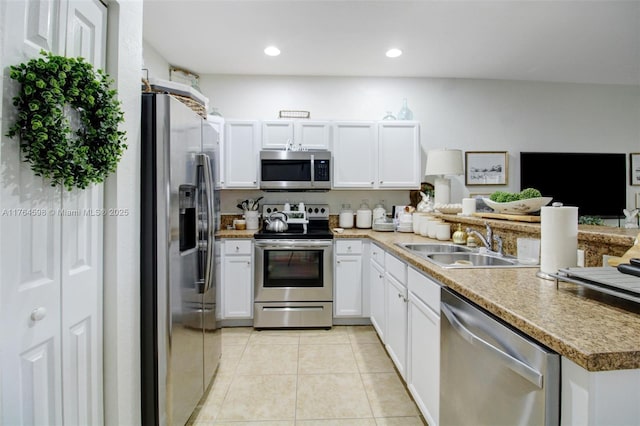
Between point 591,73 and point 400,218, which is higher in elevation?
point 591,73

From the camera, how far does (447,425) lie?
1282mm

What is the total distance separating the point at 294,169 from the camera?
3.25 metres

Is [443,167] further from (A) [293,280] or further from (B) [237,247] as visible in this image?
(B) [237,247]

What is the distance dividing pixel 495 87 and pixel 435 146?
3.50 feet

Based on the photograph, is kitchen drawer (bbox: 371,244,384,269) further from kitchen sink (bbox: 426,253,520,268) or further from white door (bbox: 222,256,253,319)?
→ white door (bbox: 222,256,253,319)

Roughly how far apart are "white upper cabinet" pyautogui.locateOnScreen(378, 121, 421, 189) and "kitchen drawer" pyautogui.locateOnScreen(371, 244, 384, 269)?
86 cm

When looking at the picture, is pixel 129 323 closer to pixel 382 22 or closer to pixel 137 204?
pixel 137 204

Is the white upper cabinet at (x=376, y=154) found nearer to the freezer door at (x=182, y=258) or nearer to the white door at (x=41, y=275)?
the freezer door at (x=182, y=258)

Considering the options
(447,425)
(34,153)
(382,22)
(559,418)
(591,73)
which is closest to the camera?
(559,418)

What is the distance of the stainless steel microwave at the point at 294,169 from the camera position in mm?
3227

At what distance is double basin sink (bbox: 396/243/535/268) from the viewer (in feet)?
5.24

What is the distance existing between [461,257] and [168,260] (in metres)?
1.80

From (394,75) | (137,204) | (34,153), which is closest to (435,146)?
(394,75)

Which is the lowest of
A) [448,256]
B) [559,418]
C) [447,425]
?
[447,425]
